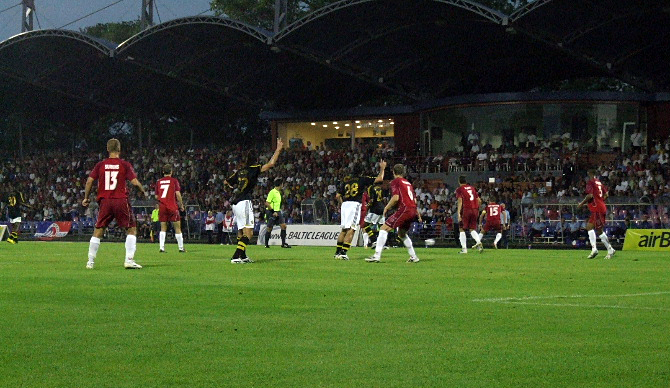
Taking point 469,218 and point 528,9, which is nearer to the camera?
point 469,218

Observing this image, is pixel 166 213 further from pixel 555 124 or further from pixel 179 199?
pixel 555 124

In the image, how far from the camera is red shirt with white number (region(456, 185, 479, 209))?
91.5ft

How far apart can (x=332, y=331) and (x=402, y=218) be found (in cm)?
1237

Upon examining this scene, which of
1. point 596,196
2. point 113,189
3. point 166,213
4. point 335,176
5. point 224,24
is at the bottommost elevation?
point 166,213

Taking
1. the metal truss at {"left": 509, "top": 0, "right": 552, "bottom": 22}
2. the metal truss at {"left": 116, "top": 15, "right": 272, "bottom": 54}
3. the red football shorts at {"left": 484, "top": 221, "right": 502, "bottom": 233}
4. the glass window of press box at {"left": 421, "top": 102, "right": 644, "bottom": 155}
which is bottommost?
the red football shorts at {"left": 484, "top": 221, "right": 502, "bottom": 233}

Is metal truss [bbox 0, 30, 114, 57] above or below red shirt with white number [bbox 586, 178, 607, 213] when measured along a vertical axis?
above

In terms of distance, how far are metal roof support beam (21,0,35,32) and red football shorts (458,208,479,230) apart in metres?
39.5

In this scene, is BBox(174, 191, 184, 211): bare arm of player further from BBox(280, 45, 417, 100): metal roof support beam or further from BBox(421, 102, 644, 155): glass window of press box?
BBox(421, 102, 644, 155): glass window of press box

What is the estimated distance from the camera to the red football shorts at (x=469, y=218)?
28.3 meters

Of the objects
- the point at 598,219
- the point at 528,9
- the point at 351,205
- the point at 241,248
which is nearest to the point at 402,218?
the point at 241,248

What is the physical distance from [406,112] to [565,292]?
46.8m

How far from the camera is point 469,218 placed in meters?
28.4

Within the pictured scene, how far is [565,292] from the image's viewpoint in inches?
507

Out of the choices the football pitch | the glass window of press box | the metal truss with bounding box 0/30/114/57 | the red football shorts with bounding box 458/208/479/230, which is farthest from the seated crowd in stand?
the football pitch
